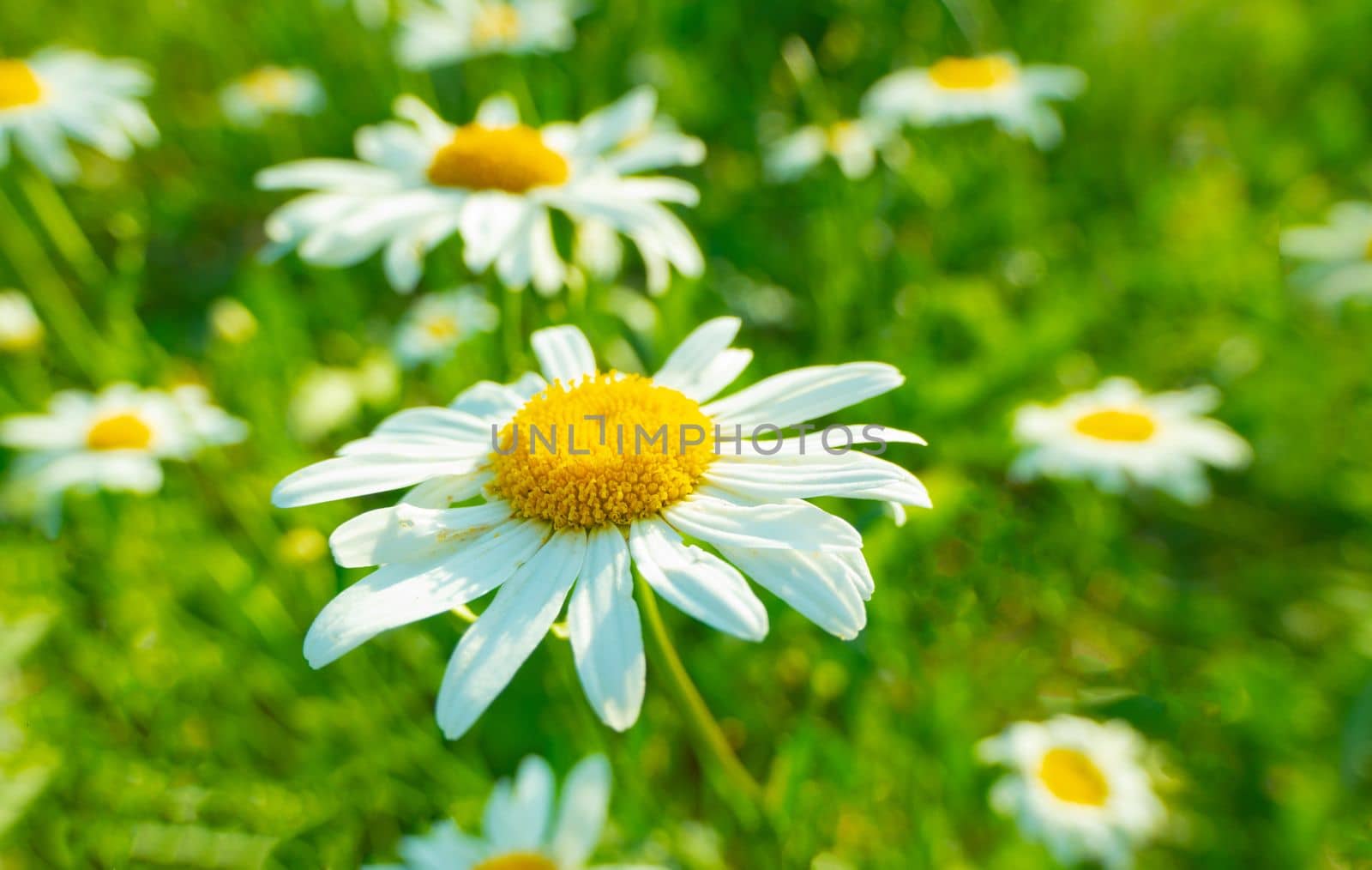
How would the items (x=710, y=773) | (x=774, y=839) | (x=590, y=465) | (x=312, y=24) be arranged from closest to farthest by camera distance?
(x=590, y=465) < (x=774, y=839) < (x=710, y=773) < (x=312, y=24)

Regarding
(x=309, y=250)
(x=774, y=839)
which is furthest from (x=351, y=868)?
(x=309, y=250)

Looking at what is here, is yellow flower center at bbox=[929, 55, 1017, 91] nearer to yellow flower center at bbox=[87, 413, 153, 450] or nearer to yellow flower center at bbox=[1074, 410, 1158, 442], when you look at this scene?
yellow flower center at bbox=[1074, 410, 1158, 442]

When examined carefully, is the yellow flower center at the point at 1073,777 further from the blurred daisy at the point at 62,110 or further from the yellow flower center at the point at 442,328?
the blurred daisy at the point at 62,110

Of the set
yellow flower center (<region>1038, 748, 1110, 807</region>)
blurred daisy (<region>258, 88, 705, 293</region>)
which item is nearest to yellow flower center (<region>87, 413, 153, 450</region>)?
blurred daisy (<region>258, 88, 705, 293</region>)

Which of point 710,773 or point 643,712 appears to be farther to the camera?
point 643,712

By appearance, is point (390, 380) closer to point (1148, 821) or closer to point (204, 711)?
point (204, 711)

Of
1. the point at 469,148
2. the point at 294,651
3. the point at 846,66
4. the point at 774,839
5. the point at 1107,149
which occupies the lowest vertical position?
the point at 774,839

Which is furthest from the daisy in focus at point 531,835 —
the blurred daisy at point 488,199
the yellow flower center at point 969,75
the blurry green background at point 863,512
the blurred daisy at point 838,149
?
the yellow flower center at point 969,75

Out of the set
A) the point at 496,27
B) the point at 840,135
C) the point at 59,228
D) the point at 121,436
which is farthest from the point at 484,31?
the point at 121,436
